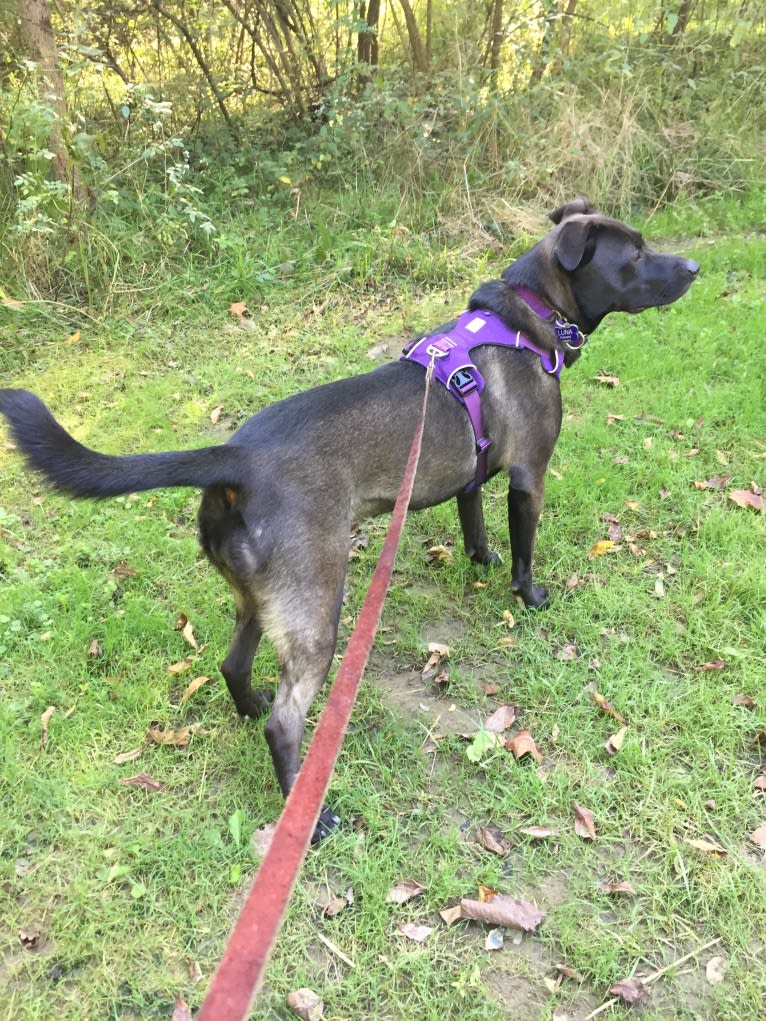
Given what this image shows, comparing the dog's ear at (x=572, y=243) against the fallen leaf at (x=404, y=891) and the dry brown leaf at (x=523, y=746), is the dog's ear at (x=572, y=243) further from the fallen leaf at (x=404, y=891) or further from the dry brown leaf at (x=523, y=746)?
the fallen leaf at (x=404, y=891)

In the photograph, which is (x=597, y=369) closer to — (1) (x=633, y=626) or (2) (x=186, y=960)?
(1) (x=633, y=626)

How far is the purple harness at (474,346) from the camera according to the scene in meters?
2.95

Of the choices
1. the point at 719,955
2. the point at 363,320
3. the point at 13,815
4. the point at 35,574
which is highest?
the point at 363,320

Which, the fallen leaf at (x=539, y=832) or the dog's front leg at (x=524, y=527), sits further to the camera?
the dog's front leg at (x=524, y=527)

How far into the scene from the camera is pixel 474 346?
10.0 feet

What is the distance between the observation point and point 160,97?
7.36 m

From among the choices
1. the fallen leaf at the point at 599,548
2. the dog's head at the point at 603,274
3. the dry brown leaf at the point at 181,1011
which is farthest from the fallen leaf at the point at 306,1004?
the dog's head at the point at 603,274

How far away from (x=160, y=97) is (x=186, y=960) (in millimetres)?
7770

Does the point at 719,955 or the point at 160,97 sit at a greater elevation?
the point at 160,97

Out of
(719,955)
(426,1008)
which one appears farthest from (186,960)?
(719,955)

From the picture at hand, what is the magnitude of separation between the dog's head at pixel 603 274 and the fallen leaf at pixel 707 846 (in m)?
2.17

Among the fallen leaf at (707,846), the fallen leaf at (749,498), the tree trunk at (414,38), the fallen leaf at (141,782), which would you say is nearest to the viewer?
the fallen leaf at (707,846)

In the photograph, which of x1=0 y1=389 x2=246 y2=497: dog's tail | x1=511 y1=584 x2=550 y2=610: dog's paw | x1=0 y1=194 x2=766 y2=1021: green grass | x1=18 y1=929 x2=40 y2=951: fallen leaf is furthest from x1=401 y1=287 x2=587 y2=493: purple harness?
x1=18 y1=929 x2=40 y2=951: fallen leaf

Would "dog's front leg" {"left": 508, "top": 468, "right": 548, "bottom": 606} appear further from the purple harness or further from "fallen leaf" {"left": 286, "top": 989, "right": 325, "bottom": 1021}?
"fallen leaf" {"left": 286, "top": 989, "right": 325, "bottom": 1021}
